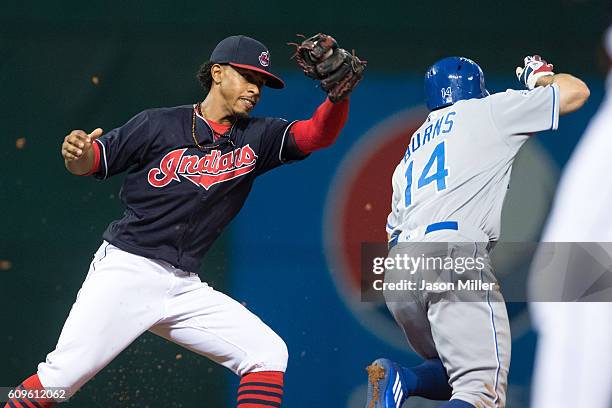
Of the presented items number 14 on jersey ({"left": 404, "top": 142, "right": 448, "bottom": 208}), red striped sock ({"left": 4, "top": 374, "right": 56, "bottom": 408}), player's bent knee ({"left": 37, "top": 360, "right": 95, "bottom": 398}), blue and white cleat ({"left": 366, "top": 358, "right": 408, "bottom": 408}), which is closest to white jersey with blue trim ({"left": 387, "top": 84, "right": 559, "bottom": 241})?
number 14 on jersey ({"left": 404, "top": 142, "right": 448, "bottom": 208})

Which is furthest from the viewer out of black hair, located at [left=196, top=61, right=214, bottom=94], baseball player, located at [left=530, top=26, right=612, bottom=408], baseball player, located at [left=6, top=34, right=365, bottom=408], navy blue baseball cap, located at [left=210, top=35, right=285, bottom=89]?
baseball player, located at [left=530, top=26, right=612, bottom=408]

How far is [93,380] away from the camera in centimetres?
394

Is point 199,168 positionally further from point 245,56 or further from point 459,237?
point 459,237

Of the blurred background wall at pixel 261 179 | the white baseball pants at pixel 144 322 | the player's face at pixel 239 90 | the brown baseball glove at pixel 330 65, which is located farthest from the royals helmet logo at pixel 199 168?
the blurred background wall at pixel 261 179

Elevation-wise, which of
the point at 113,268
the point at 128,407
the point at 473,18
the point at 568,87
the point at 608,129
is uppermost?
the point at 473,18

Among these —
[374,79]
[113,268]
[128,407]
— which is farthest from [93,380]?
[374,79]

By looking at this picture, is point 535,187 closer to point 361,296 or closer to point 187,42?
point 361,296

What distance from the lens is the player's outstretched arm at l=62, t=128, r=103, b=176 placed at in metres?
2.95

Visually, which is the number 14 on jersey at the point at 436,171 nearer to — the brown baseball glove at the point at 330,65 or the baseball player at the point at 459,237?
the baseball player at the point at 459,237

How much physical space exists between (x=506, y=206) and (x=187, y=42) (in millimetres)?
1497

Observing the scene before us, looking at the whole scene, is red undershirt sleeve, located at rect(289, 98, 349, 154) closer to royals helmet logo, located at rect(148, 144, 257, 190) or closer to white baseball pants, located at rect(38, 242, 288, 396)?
royals helmet logo, located at rect(148, 144, 257, 190)

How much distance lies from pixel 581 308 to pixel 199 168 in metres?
1.78

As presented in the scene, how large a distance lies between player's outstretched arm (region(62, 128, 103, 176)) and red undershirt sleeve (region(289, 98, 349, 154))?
66cm

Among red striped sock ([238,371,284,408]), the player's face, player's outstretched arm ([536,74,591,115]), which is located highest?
player's outstretched arm ([536,74,591,115])
